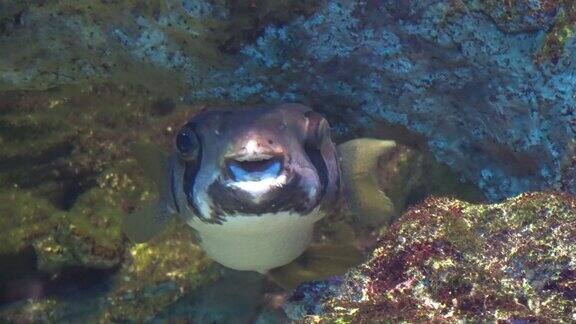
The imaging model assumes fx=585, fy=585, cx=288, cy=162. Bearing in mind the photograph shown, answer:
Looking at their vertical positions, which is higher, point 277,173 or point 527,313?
point 277,173

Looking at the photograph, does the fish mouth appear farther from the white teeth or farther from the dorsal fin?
the dorsal fin

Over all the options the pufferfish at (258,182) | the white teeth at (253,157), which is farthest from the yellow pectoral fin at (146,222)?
the white teeth at (253,157)

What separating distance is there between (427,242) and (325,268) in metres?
0.90

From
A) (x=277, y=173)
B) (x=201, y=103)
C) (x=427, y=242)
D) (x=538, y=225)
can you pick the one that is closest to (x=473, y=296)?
(x=427, y=242)

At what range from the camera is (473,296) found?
264 cm

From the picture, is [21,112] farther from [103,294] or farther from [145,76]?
[103,294]

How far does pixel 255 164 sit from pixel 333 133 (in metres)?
2.06

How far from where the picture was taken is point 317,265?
12.6ft

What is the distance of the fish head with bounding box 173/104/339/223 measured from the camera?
2756 millimetres

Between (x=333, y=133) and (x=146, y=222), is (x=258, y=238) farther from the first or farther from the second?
(x=333, y=133)

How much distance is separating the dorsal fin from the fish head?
23 cm

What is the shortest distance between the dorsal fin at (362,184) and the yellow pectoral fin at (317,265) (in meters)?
0.26

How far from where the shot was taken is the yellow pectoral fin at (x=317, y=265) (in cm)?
365

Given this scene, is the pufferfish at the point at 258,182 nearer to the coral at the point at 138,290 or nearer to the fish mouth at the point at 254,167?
the fish mouth at the point at 254,167
